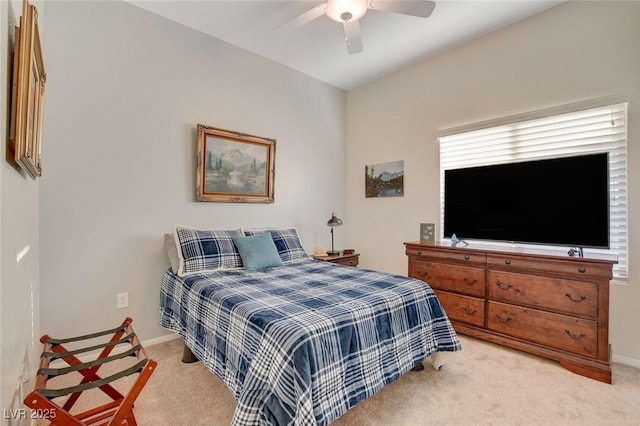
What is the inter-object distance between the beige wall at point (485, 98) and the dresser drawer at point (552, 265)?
498mm

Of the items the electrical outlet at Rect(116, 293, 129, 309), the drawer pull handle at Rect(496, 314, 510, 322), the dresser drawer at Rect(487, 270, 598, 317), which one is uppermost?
the dresser drawer at Rect(487, 270, 598, 317)

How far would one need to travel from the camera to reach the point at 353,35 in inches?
92.4

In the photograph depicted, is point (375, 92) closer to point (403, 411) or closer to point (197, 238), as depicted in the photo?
point (197, 238)

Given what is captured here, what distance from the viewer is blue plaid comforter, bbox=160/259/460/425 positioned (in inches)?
52.4

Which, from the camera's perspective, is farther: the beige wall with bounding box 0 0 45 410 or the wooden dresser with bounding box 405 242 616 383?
the wooden dresser with bounding box 405 242 616 383

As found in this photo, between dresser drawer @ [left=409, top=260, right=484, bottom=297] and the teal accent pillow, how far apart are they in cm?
141

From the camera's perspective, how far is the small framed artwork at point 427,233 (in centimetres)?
323

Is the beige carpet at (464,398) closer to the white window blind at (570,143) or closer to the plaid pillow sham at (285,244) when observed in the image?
the white window blind at (570,143)

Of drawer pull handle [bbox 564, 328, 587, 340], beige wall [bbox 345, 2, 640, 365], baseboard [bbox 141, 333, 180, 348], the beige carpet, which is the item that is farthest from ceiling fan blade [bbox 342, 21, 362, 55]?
baseboard [bbox 141, 333, 180, 348]

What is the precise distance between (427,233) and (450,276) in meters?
0.60

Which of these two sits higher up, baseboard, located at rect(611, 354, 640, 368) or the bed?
the bed

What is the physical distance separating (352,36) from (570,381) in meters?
2.95

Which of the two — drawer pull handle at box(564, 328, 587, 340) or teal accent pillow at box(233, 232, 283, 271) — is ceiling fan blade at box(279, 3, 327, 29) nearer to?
teal accent pillow at box(233, 232, 283, 271)

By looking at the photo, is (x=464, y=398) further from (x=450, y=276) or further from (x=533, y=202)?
(x=533, y=202)
